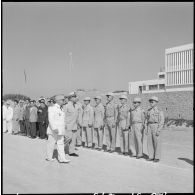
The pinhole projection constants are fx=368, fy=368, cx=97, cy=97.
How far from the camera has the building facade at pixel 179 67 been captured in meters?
46.3

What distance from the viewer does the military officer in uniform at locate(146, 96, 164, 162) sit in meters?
8.90

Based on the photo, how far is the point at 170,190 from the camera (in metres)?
6.12

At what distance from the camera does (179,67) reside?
48.2 metres

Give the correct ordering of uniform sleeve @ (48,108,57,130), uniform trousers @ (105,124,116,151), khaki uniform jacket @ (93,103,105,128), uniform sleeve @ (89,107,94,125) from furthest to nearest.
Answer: uniform sleeve @ (89,107,94,125)
khaki uniform jacket @ (93,103,105,128)
uniform trousers @ (105,124,116,151)
uniform sleeve @ (48,108,57,130)

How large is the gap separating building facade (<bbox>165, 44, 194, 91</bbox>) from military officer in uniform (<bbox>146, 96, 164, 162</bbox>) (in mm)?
37834

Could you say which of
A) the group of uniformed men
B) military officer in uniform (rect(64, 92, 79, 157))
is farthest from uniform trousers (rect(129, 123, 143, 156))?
the group of uniformed men

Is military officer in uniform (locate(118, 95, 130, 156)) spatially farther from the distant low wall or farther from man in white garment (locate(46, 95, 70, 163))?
the distant low wall

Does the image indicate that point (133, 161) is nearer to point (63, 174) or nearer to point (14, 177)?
point (63, 174)

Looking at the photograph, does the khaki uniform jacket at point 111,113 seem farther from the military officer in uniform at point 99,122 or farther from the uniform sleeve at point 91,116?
the uniform sleeve at point 91,116

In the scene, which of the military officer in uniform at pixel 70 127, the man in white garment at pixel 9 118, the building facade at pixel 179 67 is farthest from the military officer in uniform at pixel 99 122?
the building facade at pixel 179 67

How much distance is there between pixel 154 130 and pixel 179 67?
40.6 meters

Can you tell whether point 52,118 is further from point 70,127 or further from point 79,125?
point 79,125

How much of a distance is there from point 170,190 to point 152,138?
301cm

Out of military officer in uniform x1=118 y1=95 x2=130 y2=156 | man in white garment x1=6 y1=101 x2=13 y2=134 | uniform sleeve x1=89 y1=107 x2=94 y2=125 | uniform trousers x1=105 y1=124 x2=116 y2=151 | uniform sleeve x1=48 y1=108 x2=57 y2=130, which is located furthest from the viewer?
man in white garment x1=6 y1=101 x2=13 y2=134
